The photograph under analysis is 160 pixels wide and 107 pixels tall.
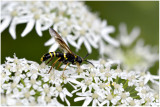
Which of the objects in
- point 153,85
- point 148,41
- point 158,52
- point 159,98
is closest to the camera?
point 159,98

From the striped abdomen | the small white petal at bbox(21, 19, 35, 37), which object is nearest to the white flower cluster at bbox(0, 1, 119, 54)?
the small white petal at bbox(21, 19, 35, 37)

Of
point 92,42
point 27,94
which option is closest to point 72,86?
point 27,94

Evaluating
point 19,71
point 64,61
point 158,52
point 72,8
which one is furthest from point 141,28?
point 19,71

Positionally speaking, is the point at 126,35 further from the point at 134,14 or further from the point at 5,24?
the point at 5,24

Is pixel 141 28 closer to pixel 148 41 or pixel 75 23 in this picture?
pixel 148 41

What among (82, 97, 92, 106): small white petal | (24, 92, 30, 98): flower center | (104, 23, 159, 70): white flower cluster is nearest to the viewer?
(24, 92, 30, 98): flower center

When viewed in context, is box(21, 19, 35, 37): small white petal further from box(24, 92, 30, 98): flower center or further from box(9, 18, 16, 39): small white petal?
box(24, 92, 30, 98): flower center

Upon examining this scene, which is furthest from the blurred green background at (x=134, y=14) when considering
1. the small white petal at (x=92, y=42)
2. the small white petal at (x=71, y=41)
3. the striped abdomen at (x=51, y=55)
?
the striped abdomen at (x=51, y=55)
